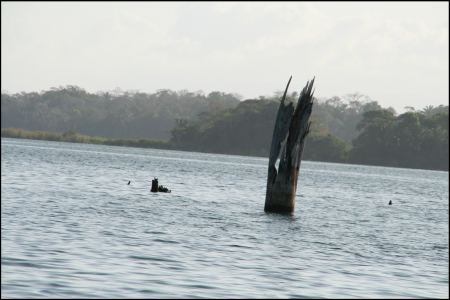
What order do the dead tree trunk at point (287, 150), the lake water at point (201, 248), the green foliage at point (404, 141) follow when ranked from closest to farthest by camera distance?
the lake water at point (201, 248)
the dead tree trunk at point (287, 150)
the green foliage at point (404, 141)

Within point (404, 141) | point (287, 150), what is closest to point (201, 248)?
point (287, 150)

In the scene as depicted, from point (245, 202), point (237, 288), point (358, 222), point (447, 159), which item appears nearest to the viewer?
point (237, 288)

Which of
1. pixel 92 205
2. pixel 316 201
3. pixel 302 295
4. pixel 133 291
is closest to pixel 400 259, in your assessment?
pixel 302 295

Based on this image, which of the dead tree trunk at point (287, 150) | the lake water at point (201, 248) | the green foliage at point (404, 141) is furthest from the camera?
the green foliage at point (404, 141)

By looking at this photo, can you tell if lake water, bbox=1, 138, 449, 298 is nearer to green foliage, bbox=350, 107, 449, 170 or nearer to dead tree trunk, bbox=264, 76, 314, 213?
dead tree trunk, bbox=264, 76, 314, 213

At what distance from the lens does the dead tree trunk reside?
41938 mm

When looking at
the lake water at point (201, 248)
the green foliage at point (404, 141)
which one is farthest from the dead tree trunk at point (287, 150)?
the green foliage at point (404, 141)

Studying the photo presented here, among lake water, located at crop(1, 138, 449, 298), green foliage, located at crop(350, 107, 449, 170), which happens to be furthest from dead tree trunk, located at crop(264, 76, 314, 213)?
green foliage, located at crop(350, 107, 449, 170)

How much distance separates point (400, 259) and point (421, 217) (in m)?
24.9

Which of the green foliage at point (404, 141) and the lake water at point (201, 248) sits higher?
the green foliage at point (404, 141)

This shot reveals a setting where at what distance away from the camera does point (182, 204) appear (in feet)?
159

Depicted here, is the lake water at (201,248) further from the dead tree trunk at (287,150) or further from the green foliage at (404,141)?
the green foliage at (404,141)

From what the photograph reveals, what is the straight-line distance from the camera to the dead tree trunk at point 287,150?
41938mm

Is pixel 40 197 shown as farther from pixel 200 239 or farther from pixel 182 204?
pixel 200 239
